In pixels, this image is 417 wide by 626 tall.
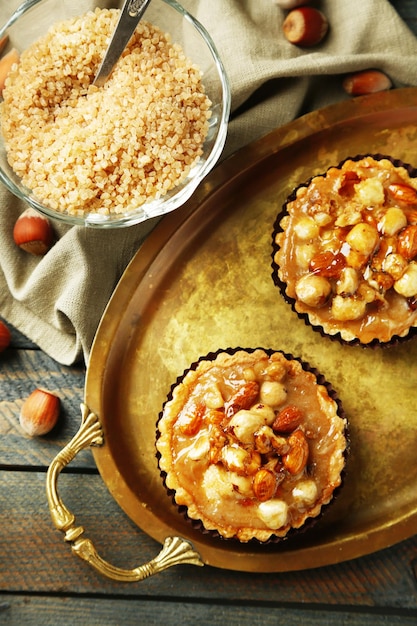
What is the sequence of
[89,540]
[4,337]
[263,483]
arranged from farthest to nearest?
[4,337]
[89,540]
[263,483]

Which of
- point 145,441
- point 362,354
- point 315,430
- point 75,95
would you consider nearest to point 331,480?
point 315,430

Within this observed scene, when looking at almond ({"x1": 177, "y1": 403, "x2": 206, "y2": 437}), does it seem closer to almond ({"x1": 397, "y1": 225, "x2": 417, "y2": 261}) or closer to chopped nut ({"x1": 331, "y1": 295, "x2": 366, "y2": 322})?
chopped nut ({"x1": 331, "y1": 295, "x2": 366, "y2": 322})

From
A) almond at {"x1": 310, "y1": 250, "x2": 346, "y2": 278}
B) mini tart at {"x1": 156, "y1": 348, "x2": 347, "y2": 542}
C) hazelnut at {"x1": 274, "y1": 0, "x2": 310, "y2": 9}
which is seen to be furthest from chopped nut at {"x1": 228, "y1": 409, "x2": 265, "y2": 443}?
hazelnut at {"x1": 274, "y1": 0, "x2": 310, "y2": 9}

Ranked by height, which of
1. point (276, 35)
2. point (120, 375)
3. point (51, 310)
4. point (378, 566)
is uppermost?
point (276, 35)

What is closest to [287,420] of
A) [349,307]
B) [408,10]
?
[349,307]

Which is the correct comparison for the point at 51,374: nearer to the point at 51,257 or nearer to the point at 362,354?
the point at 51,257

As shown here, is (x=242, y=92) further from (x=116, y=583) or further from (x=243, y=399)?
(x=116, y=583)
